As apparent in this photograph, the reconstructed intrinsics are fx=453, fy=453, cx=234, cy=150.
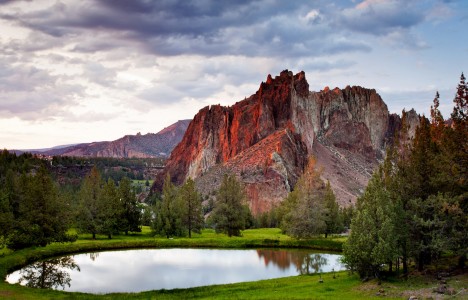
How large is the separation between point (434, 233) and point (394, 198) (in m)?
4.86

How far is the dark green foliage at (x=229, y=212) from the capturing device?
3280 inches

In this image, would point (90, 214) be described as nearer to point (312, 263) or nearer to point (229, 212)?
point (229, 212)

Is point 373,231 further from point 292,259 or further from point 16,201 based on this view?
point 16,201

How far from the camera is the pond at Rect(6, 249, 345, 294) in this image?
4516cm

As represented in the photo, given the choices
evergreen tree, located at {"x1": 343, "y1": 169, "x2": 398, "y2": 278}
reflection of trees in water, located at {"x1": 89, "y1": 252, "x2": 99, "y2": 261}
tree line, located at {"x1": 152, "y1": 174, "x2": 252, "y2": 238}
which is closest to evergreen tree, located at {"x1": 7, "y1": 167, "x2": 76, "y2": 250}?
reflection of trees in water, located at {"x1": 89, "y1": 252, "x2": 99, "y2": 261}

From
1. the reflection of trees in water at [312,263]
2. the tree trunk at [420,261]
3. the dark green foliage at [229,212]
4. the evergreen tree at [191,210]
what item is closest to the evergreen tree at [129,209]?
the evergreen tree at [191,210]

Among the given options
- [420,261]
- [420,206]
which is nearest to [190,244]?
[420,261]

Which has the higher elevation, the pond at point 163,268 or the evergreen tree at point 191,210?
the evergreen tree at point 191,210

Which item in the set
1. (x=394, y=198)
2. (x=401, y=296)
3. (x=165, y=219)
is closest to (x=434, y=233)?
(x=394, y=198)

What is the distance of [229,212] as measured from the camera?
83.9m

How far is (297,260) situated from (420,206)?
2685 cm

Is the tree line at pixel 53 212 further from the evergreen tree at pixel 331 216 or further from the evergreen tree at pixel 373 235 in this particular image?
the evergreen tree at pixel 373 235

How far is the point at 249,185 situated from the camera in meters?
179

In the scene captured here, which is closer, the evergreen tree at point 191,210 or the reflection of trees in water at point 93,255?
the reflection of trees in water at point 93,255
